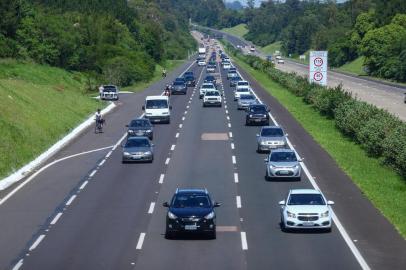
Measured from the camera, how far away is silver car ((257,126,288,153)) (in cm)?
4838

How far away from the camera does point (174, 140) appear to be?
55.6 metres

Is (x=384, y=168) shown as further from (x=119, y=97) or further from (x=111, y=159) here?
(x=119, y=97)

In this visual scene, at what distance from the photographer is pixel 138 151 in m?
45.4

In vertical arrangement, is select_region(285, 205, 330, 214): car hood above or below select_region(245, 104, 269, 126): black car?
above

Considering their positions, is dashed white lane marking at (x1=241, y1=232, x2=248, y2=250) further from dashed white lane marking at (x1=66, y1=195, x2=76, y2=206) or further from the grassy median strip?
dashed white lane marking at (x1=66, y1=195, x2=76, y2=206)

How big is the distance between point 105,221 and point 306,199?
7089mm

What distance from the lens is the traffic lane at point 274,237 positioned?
24.8 m

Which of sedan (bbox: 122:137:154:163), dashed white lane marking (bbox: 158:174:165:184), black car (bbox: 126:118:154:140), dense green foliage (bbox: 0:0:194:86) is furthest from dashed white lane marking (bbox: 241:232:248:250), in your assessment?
dense green foliage (bbox: 0:0:194:86)

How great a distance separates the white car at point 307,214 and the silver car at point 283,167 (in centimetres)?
990

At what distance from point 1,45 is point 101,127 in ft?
123

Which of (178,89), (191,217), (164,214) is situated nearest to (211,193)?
(164,214)

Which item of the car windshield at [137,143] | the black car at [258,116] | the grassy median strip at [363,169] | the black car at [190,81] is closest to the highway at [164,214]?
the grassy median strip at [363,169]

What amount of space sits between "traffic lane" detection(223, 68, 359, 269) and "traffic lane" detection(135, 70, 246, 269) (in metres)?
0.53

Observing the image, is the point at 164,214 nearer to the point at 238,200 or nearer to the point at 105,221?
the point at 105,221
